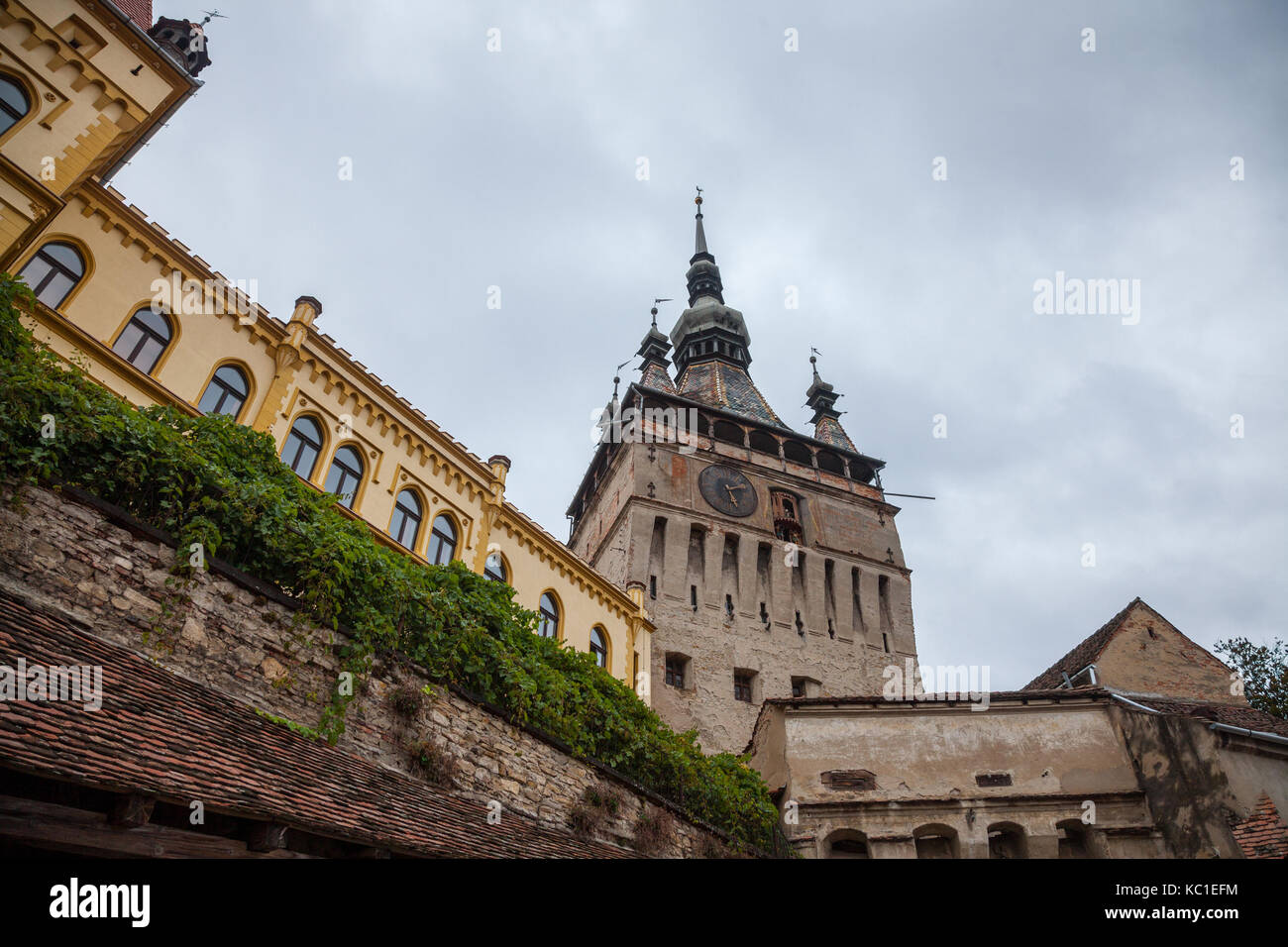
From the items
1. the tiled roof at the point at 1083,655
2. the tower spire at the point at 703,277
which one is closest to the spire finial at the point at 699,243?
the tower spire at the point at 703,277

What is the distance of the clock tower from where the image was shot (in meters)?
29.2

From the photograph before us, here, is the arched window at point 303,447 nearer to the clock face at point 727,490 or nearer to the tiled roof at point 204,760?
the tiled roof at point 204,760

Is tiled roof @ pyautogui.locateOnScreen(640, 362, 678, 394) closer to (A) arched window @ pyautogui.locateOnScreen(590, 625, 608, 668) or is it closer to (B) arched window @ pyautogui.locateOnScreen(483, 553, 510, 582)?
(A) arched window @ pyautogui.locateOnScreen(590, 625, 608, 668)

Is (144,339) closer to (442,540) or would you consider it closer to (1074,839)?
(442,540)

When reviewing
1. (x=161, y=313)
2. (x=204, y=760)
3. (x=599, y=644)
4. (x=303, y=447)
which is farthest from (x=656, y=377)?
(x=204, y=760)

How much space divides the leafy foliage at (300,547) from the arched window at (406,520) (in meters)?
4.12

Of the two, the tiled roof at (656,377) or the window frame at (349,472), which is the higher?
the tiled roof at (656,377)

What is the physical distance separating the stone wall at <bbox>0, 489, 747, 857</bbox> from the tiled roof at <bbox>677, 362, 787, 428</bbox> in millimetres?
27885

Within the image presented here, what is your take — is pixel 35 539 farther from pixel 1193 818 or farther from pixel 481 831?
pixel 1193 818

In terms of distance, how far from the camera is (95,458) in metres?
8.73

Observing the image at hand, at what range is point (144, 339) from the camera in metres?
15.1

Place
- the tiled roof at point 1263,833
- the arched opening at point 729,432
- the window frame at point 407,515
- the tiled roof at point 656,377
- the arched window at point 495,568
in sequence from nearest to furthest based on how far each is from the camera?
1. the tiled roof at point 1263,833
2. the window frame at point 407,515
3. the arched window at point 495,568
4. the arched opening at point 729,432
5. the tiled roof at point 656,377

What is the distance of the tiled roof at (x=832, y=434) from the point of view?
41.5 m
